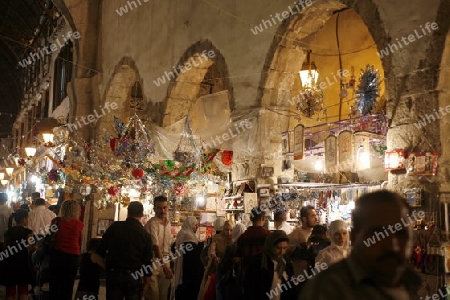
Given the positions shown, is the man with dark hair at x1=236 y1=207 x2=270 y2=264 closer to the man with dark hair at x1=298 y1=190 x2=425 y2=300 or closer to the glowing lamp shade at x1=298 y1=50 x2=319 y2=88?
the man with dark hair at x1=298 y1=190 x2=425 y2=300

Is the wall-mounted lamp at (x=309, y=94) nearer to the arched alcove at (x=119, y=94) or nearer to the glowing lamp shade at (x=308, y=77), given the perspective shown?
the glowing lamp shade at (x=308, y=77)

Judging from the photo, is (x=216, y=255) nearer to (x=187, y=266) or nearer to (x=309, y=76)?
(x=187, y=266)

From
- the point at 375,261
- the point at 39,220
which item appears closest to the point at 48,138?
the point at 39,220

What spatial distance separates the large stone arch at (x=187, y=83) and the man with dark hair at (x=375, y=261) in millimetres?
8658

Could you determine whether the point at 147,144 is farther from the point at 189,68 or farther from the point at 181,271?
the point at 181,271

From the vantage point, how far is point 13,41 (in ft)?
63.9

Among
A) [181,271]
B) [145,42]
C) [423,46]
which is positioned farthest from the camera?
[145,42]

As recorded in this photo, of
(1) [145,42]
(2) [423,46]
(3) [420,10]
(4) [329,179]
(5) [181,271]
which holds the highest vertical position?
(1) [145,42]

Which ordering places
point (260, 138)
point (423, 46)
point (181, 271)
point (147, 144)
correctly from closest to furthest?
point (423, 46) < point (181, 271) < point (260, 138) < point (147, 144)

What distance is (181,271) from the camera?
6.93 meters

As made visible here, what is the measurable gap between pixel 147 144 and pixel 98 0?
8186 millimetres

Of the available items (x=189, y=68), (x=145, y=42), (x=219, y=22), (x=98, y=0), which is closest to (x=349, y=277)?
(x=219, y=22)

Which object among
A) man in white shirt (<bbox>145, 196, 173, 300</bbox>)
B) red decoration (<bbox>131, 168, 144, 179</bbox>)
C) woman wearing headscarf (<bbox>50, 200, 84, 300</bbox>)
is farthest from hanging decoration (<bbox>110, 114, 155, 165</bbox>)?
woman wearing headscarf (<bbox>50, 200, 84, 300</bbox>)

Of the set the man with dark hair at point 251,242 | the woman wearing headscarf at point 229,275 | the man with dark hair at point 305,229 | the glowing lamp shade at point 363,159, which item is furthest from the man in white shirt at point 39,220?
the glowing lamp shade at point 363,159
